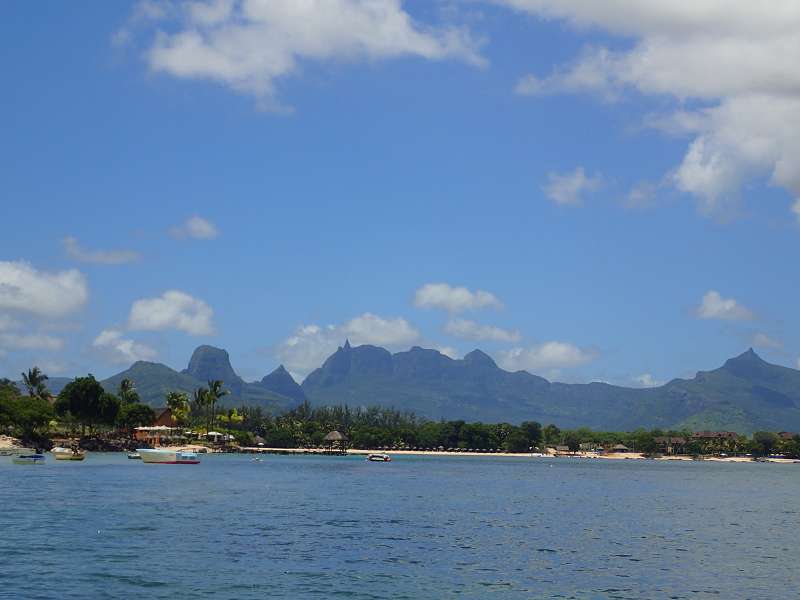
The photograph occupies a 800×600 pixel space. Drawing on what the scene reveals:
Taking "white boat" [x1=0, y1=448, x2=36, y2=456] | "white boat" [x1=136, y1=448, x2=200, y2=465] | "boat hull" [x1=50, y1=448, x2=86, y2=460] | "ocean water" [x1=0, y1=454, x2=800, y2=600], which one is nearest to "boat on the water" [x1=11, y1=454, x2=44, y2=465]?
"boat hull" [x1=50, y1=448, x2=86, y2=460]

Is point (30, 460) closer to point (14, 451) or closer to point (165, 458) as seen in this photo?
point (165, 458)

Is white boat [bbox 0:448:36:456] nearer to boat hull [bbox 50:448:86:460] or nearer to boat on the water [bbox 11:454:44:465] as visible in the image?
boat hull [bbox 50:448:86:460]

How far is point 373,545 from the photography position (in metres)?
54.6

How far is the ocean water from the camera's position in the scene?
4088 cm

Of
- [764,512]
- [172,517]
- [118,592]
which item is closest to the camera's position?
[118,592]

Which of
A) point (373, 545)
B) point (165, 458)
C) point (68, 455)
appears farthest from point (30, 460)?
point (373, 545)

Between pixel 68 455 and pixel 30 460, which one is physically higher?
pixel 68 455

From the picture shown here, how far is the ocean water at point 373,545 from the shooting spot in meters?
40.9

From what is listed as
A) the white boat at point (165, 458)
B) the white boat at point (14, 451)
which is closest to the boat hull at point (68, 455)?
the white boat at point (165, 458)

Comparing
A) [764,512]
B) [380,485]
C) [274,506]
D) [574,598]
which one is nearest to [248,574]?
[574,598]

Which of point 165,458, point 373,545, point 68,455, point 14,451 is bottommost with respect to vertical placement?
point 373,545

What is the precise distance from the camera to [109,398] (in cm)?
19450

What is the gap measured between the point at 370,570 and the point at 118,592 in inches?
499

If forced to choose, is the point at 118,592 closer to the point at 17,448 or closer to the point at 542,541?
the point at 542,541
